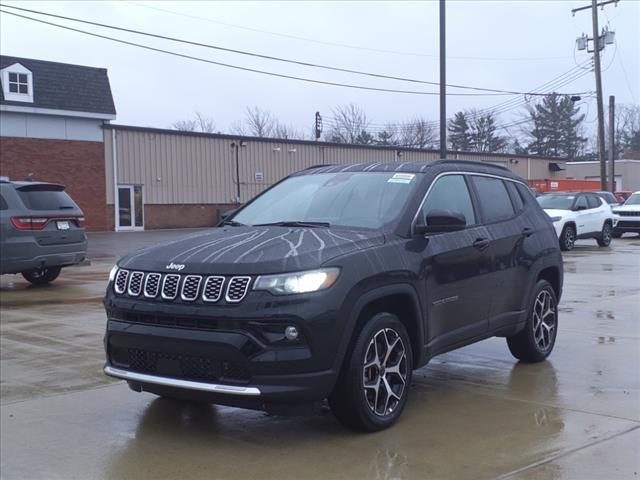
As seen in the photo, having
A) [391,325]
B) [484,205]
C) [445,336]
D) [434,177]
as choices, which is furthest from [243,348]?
[484,205]

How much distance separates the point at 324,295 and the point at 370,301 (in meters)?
0.43

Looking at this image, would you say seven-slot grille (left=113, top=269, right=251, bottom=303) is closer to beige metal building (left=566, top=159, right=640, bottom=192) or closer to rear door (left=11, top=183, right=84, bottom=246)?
rear door (left=11, top=183, right=84, bottom=246)

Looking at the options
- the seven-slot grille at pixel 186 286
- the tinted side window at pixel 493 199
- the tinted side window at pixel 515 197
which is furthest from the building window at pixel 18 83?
the seven-slot grille at pixel 186 286

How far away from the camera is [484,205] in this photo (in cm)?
666

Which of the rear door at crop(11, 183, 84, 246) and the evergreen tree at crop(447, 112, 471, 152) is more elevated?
the evergreen tree at crop(447, 112, 471, 152)

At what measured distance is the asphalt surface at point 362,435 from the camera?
4.63 meters

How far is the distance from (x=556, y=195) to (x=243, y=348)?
2029 cm

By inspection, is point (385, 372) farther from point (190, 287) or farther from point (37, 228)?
point (37, 228)

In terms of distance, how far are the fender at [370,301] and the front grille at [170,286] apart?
108 centimetres

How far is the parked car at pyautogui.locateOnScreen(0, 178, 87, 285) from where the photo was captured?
1302cm

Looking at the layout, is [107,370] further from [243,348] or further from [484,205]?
[484,205]

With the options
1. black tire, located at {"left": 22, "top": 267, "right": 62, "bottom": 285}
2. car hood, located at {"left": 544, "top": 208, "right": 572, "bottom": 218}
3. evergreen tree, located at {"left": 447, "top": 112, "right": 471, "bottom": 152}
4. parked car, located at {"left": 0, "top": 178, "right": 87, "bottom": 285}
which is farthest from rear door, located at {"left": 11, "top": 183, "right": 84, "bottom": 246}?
evergreen tree, located at {"left": 447, "top": 112, "right": 471, "bottom": 152}

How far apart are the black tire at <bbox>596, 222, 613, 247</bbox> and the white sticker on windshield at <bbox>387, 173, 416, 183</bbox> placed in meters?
18.9

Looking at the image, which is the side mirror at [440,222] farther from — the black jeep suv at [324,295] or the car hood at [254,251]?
the car hood at [254,251]
